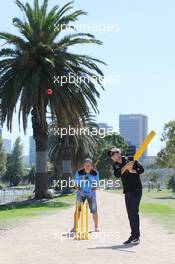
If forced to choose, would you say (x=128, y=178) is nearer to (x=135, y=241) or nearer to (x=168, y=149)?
(x=135, y=241)

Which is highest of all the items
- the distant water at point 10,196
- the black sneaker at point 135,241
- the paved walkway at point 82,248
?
the distant water at point 10,196

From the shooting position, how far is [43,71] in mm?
27484

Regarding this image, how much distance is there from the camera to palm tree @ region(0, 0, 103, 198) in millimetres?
26930

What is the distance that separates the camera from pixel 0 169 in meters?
90.5

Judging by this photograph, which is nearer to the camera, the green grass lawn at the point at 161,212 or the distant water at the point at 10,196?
the green grass lawn at the point at 161,212

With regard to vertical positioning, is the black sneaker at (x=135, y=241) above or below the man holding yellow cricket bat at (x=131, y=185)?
below

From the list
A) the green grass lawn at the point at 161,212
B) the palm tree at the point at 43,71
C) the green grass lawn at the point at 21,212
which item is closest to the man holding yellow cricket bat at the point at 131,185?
the green grass lawn at the point at 161,212

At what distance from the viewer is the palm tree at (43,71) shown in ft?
88.4

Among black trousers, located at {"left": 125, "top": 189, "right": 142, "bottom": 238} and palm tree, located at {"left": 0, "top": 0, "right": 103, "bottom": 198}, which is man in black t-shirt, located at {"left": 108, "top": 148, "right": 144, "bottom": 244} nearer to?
black trousers, located at {"left": 125, "top": 189, "right": 142, "bottom": 238}

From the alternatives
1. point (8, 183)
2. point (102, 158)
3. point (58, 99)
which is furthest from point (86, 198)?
point (8, 183)

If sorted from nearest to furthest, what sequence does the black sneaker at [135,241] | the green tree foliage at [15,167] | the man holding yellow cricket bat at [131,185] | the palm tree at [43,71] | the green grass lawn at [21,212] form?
the black sneaker at [135,241] → the man holding yellow cricket bat at [131,185] → the green grass lawn at [21,212] → the palm tree at [43,71] → the green tree foliage at [15,167]

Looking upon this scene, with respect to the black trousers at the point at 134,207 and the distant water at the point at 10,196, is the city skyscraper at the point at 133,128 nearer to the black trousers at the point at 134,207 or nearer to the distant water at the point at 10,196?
the distant water at the point at 10,196

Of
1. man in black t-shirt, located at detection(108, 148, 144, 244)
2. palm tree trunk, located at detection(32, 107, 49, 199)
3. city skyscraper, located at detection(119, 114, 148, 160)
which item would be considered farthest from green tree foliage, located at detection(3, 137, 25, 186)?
man in black t-shirt, located at detection(108, 148, 144, 244)

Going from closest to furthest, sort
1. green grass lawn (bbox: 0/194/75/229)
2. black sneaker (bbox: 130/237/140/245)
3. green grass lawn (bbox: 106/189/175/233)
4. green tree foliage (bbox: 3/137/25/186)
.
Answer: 1. black sneaker (bbox: 130/237/140/245)
2. green grass lawn (bbox: 106/189/175/233)
3. green grass lawn (bbox: 0/194/75/229)
4. green tree foliage (bbox: 3/137/25/186)
